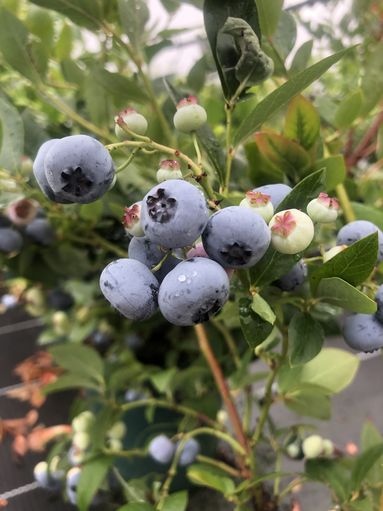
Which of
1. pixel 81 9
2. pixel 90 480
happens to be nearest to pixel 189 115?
pixel 81 9

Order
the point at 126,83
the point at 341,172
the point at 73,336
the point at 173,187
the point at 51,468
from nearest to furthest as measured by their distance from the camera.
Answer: the point at 173,187, the point at 341,172, the point at 126,83, the point at 51,468, the point at 73,336

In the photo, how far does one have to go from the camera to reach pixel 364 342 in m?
0.39

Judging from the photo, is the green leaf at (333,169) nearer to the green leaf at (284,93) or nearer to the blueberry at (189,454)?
the green leaf at (284,93)

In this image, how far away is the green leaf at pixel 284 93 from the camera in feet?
1.15

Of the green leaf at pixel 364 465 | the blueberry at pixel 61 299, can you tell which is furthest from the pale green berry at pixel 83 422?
the green leaf at pixel 364 465

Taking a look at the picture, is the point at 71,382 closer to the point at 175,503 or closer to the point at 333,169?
the point at 175,503

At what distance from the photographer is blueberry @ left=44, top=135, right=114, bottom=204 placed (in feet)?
1.01


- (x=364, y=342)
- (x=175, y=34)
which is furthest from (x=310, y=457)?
(x=175, y=34)

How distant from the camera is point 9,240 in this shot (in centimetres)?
69

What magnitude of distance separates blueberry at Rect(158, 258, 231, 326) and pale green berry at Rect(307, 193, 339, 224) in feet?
0.34

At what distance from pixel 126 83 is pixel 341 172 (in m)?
0.30

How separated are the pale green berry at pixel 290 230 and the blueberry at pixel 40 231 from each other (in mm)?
486

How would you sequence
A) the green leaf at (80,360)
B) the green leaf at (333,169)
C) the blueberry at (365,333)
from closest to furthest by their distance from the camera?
the blueberry at (365,333) → the green leaf at (333,169) → the green leaf at (80,360)

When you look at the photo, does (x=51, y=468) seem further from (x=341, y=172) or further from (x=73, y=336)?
(x=341, y=172)
